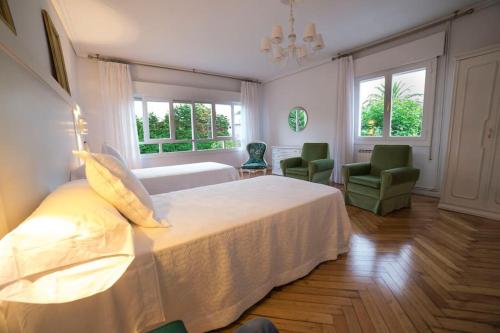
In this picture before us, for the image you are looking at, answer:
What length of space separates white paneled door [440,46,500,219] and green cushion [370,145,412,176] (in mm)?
483

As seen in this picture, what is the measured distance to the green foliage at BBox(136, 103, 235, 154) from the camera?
4.69 m

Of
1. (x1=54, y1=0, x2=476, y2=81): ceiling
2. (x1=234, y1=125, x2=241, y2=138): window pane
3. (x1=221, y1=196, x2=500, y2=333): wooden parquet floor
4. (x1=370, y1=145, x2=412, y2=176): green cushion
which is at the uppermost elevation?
(x1=54, y1=0, x2=476, y2=81): ceiling

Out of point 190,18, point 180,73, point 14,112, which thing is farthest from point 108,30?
point 14,112

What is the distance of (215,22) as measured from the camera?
286cm

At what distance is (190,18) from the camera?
2740 millimetres

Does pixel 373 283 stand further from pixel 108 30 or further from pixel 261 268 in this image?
pixel 108 30

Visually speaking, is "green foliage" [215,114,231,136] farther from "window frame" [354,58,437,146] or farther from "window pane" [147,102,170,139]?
"window frame" [354,58,437,146]

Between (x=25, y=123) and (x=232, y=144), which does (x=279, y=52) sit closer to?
(x=25, y=123)

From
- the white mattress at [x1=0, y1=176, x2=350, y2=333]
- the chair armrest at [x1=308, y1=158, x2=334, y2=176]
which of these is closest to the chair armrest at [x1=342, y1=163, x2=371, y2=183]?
the chair armrest at [x1=308, y1=158, x2=334, y2=176]

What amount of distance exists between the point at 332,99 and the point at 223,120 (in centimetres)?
281

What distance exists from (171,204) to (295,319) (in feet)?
3.84

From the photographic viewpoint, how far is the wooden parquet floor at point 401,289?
124cm

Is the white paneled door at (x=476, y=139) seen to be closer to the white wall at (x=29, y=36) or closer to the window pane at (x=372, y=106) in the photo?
the window pane at (x=372, y=106)

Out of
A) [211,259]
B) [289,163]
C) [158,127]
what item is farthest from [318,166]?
[158,127]
